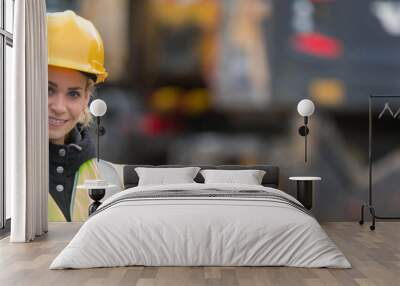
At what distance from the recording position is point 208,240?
4.70 metres

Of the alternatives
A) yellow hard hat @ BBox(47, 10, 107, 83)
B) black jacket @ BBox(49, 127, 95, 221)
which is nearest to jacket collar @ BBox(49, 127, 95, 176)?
black jacket @ BBox(49, 127, 95, 221)

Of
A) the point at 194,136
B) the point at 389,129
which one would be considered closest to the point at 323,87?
the point at 389,129

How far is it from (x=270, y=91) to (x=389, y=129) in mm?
1580

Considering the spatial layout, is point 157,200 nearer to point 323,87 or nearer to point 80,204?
point 80,204

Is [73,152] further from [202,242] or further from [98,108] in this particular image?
[202,242]

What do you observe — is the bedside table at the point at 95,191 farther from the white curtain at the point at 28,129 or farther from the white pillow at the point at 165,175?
the white curtain at the point at 28,129

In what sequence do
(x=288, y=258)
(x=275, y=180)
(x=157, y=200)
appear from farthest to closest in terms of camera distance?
(x=275, y=180), (x=157, y=200), (x=288, y=258)

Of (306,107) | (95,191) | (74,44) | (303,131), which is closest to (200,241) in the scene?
(95,191)

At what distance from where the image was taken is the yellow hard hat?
762 cm

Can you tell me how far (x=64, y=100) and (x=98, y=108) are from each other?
1.80 ft

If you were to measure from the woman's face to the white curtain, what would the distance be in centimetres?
90

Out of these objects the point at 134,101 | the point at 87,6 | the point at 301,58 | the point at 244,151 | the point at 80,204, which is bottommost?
the point at 80,204

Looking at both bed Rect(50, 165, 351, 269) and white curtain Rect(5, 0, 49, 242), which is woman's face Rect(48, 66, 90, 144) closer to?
white curtain Rect(5, 0, 49, 242)

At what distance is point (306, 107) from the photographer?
7246 mm
